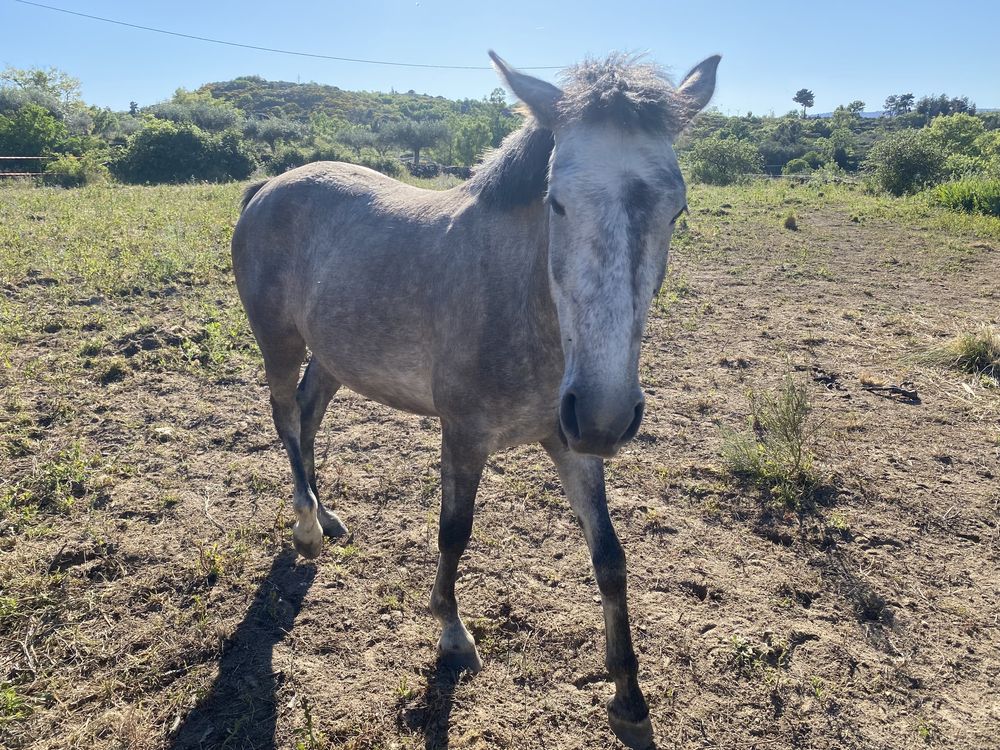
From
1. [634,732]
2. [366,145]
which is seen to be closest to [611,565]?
[634,732]

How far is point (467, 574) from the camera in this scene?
3.22 m

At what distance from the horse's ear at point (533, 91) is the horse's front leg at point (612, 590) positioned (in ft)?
4.35

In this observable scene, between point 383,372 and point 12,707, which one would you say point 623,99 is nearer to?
point 383,372

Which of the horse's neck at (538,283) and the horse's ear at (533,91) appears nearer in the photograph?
the horse's ear at (533,91)

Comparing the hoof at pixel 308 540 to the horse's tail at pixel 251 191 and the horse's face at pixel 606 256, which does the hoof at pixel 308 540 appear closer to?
the horse's face at pixel 606 256

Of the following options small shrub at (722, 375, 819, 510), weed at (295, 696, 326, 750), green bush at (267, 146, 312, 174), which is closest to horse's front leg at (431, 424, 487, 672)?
weed at (295, 696, 326, 750)

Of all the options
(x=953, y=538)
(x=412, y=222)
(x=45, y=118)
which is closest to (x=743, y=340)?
(x=953, y=538)

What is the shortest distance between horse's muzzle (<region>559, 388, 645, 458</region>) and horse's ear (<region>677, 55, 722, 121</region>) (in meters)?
1.22

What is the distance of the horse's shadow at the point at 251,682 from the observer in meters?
2.28

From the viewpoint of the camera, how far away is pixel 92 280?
6.80m

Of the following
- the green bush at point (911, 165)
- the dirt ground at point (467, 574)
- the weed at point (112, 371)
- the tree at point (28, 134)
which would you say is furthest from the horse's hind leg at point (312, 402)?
the tree at point (28, 134)

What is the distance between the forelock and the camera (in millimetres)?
1788

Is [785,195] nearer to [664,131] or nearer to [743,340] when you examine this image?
[743,340]

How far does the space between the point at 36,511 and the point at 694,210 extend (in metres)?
16.1
